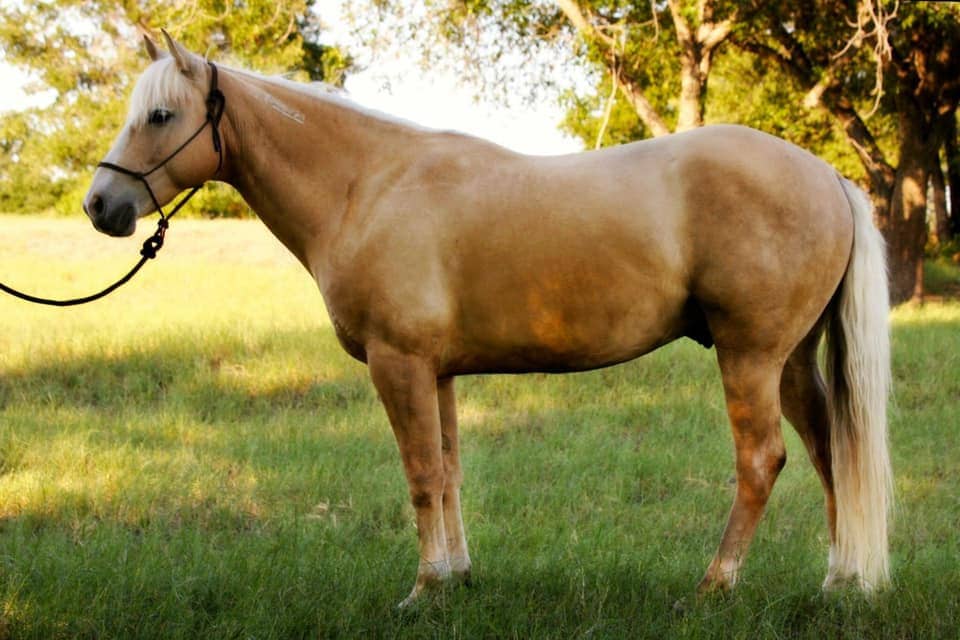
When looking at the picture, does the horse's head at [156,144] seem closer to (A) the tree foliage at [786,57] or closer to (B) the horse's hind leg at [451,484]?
(B) the horse's hind leg at [451,484]

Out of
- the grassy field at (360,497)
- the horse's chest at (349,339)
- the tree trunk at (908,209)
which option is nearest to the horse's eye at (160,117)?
the horse's chest at (349,339)

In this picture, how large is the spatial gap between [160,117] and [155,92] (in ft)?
0.32

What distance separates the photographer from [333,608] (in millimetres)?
3338

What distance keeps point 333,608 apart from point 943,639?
2.23 m

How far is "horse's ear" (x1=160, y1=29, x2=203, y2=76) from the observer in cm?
330

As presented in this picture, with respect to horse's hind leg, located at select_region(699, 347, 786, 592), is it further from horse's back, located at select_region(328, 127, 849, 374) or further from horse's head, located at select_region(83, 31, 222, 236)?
horse's head, located at select_region(83, 31, 222, 236)

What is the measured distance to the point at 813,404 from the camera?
384 cm

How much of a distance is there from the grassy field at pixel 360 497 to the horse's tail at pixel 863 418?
0.19 m

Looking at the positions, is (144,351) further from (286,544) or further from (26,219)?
(26,219)

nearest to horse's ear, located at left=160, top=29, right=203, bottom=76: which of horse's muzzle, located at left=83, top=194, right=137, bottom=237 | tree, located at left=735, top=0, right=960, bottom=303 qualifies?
horse's muzzle, located at left=83, top=194, right=137, bottom=237

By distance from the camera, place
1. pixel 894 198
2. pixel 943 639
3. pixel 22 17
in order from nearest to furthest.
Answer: pixel 943 639 → pixel 894 198 → pixel 22 17

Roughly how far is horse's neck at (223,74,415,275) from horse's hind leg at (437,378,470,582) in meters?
0.83

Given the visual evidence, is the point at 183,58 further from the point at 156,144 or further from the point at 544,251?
the point at 544,251

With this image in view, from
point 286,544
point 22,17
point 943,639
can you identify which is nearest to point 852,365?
point 943,639
